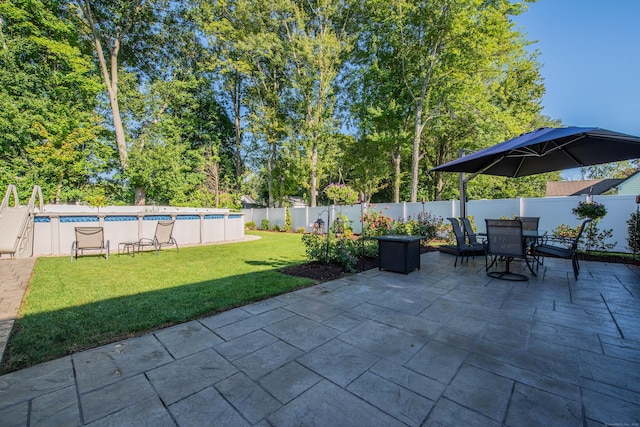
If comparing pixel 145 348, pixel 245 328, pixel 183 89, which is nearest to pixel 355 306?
pixel 245 328

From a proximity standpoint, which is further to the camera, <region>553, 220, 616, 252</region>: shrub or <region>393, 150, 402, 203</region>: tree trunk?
<region>393, 150, 402, 203</region>: tree trunk

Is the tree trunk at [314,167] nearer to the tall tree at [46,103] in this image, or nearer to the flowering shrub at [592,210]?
the tall tree at [46,103]

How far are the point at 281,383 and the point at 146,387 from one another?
934 millimetres

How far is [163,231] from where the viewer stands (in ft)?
25.4

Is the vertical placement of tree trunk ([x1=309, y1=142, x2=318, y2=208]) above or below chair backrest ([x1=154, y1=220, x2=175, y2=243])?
above

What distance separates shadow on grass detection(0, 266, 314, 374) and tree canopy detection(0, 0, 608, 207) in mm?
11394

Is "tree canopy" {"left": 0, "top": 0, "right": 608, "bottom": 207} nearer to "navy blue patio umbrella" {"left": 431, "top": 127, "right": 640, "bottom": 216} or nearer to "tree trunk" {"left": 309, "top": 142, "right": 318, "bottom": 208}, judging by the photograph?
"tree trunk" {"left": 309, "top": 142, "right": 318, "bottom": 208}

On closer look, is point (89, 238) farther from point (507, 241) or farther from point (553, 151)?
point (553, 151)

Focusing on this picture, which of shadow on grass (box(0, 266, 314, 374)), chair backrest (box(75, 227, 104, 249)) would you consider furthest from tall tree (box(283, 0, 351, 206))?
shadow on grass (box(0, 266, 314, 374))

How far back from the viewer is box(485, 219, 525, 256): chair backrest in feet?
13.9

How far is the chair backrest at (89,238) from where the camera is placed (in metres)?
6.57

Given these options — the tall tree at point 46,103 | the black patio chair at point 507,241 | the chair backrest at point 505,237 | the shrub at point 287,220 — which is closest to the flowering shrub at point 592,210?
the black patio chair at point 507,241

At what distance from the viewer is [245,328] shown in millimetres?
2785

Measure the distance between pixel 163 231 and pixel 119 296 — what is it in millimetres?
4333
